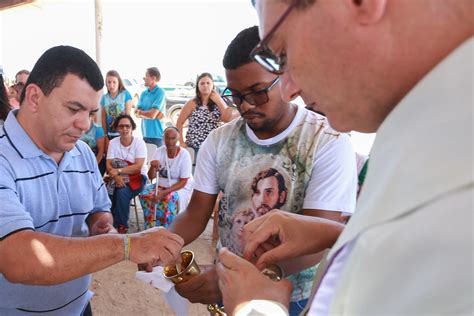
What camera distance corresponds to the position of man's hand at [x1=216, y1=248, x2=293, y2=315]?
107 centimetres

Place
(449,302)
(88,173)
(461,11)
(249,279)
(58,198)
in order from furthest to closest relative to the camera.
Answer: (88,173) → (58,198) → (249,279) → (461,11) → (449,302)

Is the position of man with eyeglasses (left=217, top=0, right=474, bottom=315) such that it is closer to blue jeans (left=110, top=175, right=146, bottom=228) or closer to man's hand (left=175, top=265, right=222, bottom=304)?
man's hand (left=175, top=265, right=222, bottom=304)

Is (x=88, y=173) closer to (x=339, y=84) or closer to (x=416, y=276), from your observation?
(x=339, y=84)

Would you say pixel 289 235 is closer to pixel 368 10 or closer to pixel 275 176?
pixel 275 176

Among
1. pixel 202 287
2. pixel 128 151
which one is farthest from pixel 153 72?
pixel 202 287

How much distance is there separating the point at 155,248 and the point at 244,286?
1.95 feet

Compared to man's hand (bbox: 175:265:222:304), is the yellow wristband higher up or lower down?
higher up

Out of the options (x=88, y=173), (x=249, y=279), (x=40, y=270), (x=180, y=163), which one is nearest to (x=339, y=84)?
(x=249, y=279)

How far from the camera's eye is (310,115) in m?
1.85

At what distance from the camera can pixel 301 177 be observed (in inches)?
68.3

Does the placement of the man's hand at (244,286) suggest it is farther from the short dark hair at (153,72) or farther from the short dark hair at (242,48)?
the short dark hair at (153,72)

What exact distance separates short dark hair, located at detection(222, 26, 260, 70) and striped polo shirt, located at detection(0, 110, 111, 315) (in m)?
0.94

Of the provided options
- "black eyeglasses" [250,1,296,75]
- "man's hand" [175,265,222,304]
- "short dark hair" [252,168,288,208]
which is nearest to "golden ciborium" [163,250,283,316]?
"man's hand" [175,265,222,304]

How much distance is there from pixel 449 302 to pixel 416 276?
0.15 feet
